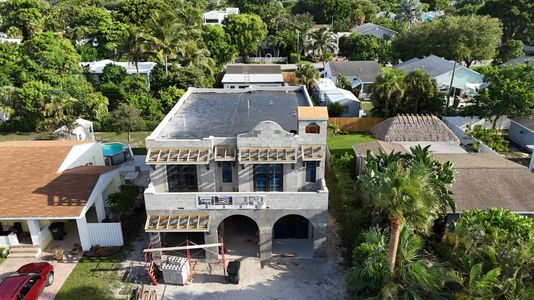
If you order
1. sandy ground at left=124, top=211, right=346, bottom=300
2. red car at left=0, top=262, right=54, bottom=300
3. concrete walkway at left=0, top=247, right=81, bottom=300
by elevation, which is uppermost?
red car at left=0, top=262, right=54, bottom=300

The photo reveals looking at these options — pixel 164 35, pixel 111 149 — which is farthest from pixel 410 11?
pixel 111 149

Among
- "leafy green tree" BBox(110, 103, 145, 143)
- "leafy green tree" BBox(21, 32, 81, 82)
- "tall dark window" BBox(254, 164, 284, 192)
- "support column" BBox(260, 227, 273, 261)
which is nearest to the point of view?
"support column" BBox(260, 227, 273, 261)

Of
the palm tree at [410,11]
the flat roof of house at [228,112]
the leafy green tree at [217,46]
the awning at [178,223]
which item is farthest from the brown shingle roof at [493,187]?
the palm tree at [410,11]

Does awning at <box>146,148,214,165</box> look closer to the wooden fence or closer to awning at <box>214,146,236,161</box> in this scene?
awning at <box>214,146,236,161</box>

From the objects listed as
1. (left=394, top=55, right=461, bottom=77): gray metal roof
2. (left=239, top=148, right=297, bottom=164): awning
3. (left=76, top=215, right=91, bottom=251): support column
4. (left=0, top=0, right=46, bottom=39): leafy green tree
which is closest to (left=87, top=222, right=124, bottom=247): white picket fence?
(left=76, top=215, right=91, bottom=251): support column

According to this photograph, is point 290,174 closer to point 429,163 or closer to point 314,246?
point 314,246

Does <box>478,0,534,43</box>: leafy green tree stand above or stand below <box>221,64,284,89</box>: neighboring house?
above

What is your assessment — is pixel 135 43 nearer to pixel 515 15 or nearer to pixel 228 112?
pixel 228 112

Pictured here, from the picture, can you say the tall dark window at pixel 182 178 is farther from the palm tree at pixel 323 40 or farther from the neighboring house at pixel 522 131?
the palm tree at pixel 323 40
